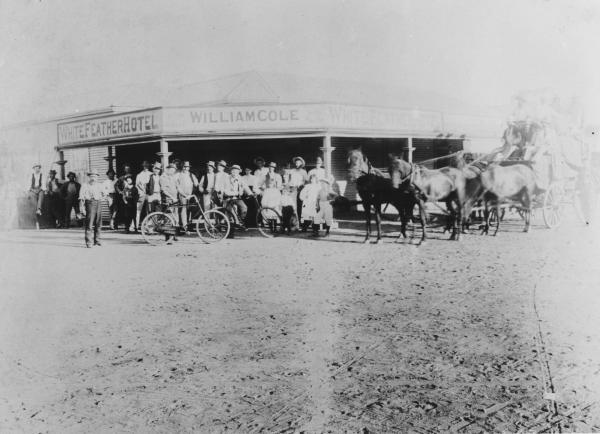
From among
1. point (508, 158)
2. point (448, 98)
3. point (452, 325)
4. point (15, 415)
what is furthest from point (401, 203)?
point (448, 98)

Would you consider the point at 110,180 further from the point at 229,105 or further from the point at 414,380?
the point at 414,380

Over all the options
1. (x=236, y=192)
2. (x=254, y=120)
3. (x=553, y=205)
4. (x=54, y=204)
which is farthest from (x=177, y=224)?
(x=553, y=205)

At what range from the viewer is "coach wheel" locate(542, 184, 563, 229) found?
12688mm

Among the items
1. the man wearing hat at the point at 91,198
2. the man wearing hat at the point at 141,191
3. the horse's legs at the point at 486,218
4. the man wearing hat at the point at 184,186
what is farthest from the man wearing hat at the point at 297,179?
the man wearing hat at the point at 91,198

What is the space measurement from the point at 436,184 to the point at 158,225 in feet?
19.3

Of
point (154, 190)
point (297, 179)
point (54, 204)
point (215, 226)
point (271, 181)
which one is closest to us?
point (215, 226)

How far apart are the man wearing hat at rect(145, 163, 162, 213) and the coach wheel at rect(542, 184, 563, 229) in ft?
29.0

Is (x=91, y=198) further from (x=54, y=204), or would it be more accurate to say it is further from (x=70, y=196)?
(x=54, y=204)

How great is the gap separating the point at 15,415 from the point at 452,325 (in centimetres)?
405

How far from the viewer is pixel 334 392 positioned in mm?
4195

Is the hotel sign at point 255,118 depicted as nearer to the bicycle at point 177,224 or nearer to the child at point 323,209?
the child at point 323,209

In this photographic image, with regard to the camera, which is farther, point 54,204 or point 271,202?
point 54,204

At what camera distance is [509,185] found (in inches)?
477

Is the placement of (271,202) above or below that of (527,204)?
above
